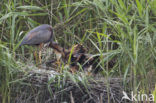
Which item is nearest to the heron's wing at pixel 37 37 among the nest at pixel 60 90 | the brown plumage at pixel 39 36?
the brown plumage at pixel 39 36

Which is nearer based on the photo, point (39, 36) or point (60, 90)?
point (60, 90)

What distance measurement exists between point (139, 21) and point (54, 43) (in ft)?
3.11

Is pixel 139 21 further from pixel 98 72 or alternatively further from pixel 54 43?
pixel 54 43

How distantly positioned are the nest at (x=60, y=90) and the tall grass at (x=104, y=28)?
0.12 meters

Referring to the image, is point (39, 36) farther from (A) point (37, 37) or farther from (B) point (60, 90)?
(B) point (60, 90)

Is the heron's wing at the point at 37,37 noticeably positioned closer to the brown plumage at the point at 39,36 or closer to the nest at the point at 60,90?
the brown plumage at the point at 39,36

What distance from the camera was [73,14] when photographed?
14.1 feet

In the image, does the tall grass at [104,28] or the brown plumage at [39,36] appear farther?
the brown plumage at [39,36]

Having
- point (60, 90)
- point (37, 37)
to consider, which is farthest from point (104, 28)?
point (37, 37)

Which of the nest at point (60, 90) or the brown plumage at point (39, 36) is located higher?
the brown plumage at point (39, 36)

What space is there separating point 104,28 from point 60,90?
0.71 metres

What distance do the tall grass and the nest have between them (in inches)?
4.9

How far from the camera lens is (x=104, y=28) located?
3666 mm

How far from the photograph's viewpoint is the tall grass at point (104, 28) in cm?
337
